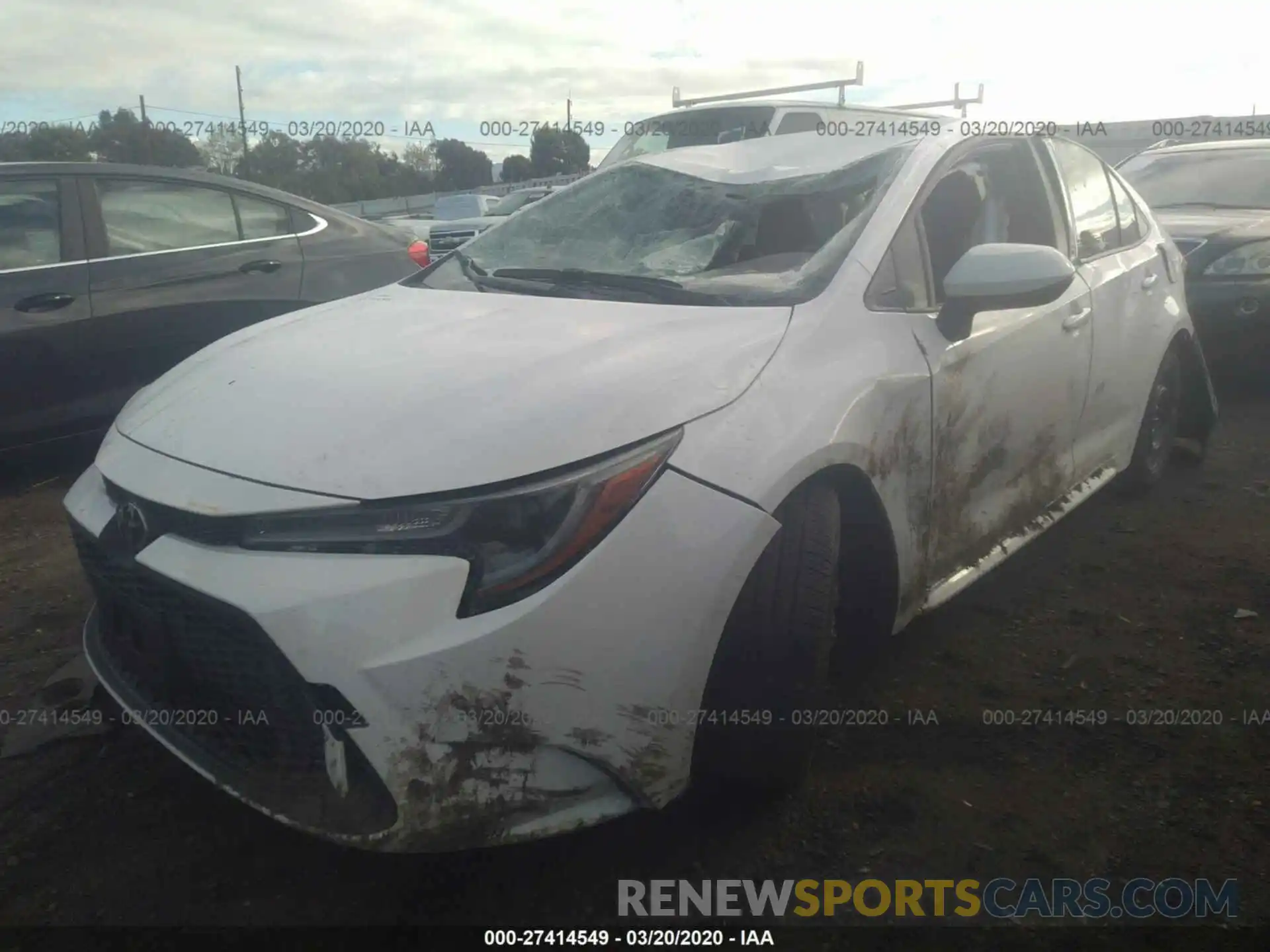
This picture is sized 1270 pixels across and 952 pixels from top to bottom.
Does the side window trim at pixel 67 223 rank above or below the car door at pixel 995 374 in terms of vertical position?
above

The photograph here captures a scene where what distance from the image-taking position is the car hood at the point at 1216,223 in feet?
18.9

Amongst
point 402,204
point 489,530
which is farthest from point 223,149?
point 489,530

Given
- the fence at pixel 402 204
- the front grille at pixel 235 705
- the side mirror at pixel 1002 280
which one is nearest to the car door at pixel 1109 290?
the side mirror at pixel 1002 280

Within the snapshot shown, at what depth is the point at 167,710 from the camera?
78.7 inches

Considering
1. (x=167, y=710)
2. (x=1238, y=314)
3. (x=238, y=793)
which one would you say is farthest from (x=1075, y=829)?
(x=1238, y=314)

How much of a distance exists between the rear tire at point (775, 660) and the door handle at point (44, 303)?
11.7 feet

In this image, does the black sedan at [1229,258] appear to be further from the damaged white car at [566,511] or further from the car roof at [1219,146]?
the damaged white car at [566,511]

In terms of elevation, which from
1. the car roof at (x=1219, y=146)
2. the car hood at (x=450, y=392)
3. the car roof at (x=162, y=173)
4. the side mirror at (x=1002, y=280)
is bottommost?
the car hood at (x=450, y=392)

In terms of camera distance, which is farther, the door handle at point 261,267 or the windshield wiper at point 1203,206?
the windshield wiper at point 1203,206

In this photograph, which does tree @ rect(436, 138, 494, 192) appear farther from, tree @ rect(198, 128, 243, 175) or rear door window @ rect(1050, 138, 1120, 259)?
rear door window @ rect(1050, 138, 1120, 259)

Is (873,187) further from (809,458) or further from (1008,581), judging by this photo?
(1008,581)

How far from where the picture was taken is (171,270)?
4.62 m

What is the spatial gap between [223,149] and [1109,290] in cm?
4412

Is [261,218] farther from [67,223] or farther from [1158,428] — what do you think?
[1158,428]
